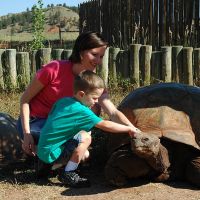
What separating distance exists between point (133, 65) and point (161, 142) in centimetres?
476

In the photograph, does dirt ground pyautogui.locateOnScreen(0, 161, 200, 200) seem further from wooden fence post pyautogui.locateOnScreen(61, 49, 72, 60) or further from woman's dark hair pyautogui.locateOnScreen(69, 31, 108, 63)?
wooden fence post pyautogui.locateOnScreen(61, 49, 72, 60)

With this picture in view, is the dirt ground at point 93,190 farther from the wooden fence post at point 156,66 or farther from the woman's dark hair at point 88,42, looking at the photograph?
the wooden fence post at point 156,66

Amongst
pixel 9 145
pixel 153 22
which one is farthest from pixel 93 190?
pixel 153 22

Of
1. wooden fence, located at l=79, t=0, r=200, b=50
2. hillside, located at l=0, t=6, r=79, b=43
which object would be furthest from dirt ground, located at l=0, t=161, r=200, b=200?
hillside, located at l=0, t=6, r=79, b=43

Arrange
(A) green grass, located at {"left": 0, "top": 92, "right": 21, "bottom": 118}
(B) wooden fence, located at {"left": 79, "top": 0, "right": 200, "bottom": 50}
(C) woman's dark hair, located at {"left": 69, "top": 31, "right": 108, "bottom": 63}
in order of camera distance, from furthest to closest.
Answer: (B) wooden fence, located at {"left": 79, "top": 0, "right": 200, "bottom": 50} → (A) green grass, located at {"left": 0, "top": 92, "right": 21, "bottom": 118} → (C) woman's dark hair, located at {"left": 69, "top": 31, "right": 108, "bottom": 63}

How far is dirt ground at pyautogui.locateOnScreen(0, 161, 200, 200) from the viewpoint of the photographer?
4336 millimetres

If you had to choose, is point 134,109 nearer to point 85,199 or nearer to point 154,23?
point 85,199

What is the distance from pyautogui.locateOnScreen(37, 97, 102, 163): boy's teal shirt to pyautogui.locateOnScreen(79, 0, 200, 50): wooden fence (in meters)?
6.07

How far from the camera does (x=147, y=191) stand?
445cm

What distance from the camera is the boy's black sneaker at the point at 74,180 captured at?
4.55m

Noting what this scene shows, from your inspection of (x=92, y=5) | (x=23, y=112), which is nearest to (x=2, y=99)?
(x=23, y=112)

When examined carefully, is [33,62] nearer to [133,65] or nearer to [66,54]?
[66,54]

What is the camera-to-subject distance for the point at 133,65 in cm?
922

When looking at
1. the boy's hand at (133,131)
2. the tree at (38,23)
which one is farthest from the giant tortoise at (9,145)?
the tree at (38,23)
